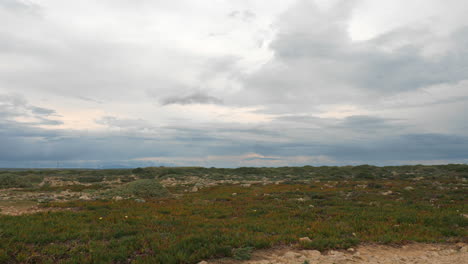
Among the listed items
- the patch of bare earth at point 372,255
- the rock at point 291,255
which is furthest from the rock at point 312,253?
the rock at point 291,255

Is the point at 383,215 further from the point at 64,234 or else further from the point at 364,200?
the point at 64,234

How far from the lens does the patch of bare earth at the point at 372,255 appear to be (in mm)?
7316

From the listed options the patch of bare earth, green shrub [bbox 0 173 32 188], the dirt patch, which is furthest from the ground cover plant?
green shrub [bbox 0 173 32 188]

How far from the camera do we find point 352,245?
8727 mm

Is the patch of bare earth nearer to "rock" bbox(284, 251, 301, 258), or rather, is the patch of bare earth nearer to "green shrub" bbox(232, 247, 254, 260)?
"rock" bbox(284, 251, 301, 258)

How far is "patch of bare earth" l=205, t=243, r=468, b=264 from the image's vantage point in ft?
24.0

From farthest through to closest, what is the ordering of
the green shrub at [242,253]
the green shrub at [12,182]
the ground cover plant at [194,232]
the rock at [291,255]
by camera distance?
the green shrub at [12,182]
the ground cover plant at [194,232]
the rock at [291,255]
the green shrub at [242,253]

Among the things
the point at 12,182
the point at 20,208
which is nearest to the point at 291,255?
the point at 20,208

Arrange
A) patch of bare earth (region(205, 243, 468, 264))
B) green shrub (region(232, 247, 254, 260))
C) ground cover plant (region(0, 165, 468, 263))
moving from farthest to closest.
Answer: ground cover plant (region(0, 165, 468, 263)), green shrub (region(232, 247, 254, 260)), patch of bare earth (region(205, 243, 468, 264))

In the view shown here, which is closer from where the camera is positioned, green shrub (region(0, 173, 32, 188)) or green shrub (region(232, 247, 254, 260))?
green shrub (region(232, 247, 254, 260))

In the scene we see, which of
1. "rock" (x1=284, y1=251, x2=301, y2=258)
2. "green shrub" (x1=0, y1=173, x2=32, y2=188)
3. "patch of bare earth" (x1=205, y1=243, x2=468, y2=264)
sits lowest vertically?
"green shrub" (x1=0, y1=173, x2=32, y2=188)

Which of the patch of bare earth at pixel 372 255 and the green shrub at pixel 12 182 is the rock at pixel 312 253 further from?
the green shrub at pixel 12 182

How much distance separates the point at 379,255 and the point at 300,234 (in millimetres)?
2613

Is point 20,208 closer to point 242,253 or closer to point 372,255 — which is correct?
point 242,253
